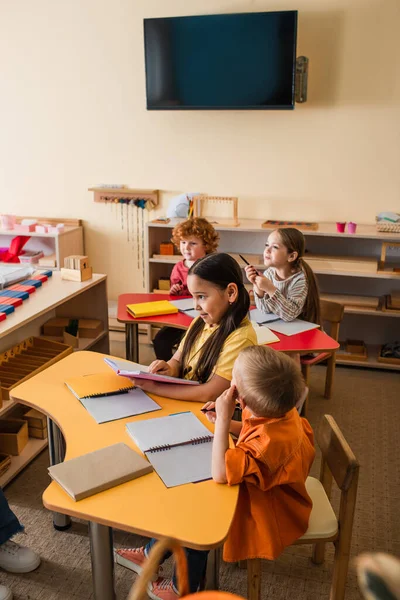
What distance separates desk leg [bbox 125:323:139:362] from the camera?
3.10 m

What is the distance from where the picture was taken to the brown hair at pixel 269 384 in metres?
1.45

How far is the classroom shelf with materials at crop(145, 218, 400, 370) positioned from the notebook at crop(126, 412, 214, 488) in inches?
88.9

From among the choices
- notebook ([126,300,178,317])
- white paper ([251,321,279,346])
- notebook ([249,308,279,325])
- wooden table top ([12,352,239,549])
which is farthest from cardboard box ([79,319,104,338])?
wooden table top ([12,352,239,549])

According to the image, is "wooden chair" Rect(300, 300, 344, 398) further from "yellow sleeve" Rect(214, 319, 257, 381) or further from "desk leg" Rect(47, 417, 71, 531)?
"desk leg" Rect(47, 417, 71, 531)

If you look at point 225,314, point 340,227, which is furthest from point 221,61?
point 225,314

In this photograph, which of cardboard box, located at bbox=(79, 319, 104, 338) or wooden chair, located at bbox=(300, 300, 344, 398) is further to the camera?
cardboard box, located at bbox=(79, 319, 104, 338)

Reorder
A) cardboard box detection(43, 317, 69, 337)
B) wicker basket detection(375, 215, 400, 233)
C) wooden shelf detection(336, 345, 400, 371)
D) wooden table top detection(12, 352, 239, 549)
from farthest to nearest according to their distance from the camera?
1. wooden shelf detection(336, 345, 400, 371)
2. wicker basket detection(375, 215, 400, 233)
3. cardboard box detection(43, 317, 69, 337)
4. wooden table top detection(12, 352, 239, 549)

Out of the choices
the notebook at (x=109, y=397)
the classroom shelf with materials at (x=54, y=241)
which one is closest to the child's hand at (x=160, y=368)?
the notebook at (x=109, y=397)

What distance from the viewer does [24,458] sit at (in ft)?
8.80

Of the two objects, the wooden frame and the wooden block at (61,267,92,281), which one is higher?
the wooden frame

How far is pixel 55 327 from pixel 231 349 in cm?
168

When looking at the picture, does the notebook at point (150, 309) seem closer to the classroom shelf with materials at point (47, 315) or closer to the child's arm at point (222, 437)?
the classroom shelf with materials at point (47, 315)

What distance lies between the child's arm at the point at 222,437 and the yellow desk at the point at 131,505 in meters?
0.03

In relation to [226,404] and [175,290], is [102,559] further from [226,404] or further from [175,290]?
[175,290]
